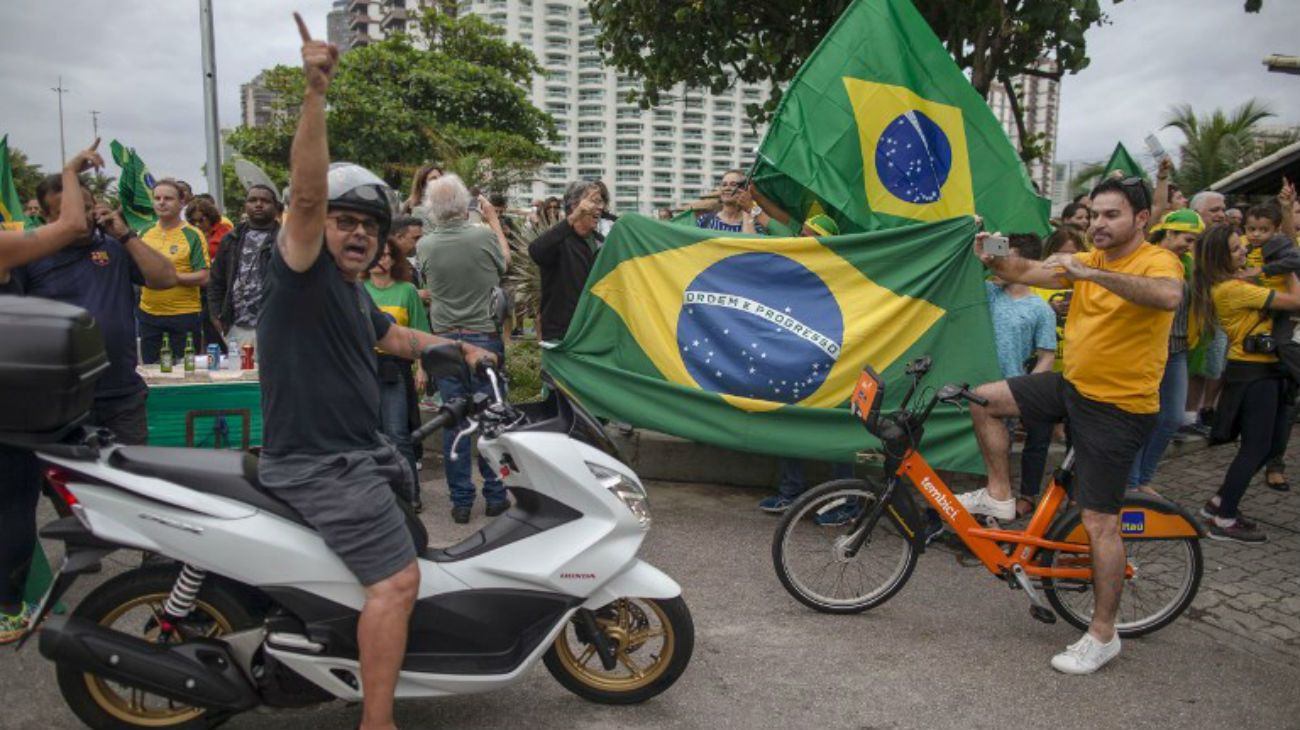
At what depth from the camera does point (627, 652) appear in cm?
325

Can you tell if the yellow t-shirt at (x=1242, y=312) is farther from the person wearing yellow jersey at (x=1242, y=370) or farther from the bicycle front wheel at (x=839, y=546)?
the bicycle front wheel at (x=839, y=546)

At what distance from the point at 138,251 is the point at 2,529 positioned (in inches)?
52.2

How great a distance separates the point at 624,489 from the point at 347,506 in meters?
0.89

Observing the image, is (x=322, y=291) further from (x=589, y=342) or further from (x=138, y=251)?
(x=589, y=342)

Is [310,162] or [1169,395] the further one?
[1169,395]

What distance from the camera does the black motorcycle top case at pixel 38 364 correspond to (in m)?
2.75

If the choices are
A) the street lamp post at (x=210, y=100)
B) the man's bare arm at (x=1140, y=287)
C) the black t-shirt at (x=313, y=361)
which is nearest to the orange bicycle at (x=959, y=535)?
the man's bare arm at (x=1140, y=287)

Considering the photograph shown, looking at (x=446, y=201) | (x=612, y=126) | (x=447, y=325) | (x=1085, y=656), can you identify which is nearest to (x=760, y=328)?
(x=447, y=325)

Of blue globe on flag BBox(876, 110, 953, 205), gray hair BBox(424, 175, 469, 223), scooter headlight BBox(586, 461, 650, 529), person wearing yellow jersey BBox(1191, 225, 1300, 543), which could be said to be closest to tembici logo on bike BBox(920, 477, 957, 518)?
scooter headlight BBox(586, 461, 650, 529)

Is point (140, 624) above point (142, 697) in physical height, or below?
above

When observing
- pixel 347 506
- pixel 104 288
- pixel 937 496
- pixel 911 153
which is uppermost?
pixel 911 153

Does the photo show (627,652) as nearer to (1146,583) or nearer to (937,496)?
(937,496)

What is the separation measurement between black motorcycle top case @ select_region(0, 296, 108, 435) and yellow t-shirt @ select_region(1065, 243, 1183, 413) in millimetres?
3694

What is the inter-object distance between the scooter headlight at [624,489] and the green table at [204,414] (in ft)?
10.3
